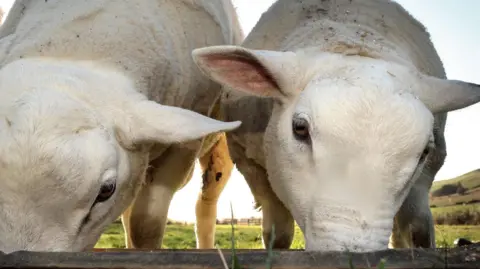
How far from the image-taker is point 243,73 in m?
3.70

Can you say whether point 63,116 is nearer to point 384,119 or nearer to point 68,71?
point 68,71

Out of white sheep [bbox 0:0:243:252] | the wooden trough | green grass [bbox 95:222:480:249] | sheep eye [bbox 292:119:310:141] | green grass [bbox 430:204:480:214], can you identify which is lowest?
green grass [bbox 95:222:480:249]

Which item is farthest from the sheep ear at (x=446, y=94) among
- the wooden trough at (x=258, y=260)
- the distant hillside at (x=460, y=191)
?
the distant hillside at (x=460, y=191)

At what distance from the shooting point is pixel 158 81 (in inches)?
164

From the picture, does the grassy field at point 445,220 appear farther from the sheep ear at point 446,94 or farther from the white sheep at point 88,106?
the sheep ear at point 446,94

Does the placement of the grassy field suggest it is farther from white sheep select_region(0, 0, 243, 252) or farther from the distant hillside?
white sheep select_region(0, 0, 243, 252)

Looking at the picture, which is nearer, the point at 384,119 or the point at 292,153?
the point at 384,119

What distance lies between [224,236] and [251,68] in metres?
5.07

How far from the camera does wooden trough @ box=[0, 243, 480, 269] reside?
1.66 meters

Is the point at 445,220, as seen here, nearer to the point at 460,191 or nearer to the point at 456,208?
the point at 456,208

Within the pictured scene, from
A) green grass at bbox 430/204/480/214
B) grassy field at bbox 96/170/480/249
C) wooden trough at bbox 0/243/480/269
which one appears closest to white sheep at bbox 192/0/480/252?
wooden trough at bbox 0/243/480/269

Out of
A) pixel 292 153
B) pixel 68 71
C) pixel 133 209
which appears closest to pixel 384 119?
pixel 292 153

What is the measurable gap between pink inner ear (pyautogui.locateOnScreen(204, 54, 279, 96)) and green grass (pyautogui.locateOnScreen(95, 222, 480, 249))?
1.79 m

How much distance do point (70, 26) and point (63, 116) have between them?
1052mm
